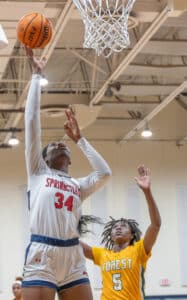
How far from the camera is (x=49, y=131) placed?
13.8m

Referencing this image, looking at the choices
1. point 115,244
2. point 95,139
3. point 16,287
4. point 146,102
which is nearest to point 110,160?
point 95,139

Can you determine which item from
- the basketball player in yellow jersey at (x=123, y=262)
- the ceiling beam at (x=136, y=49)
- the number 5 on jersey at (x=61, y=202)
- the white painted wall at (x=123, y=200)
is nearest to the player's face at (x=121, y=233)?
the basketball player in yellow jersey at (x=123, y=262)

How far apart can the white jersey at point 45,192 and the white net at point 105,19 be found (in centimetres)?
328

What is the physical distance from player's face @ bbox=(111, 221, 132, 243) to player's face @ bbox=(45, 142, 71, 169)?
5.34 feet

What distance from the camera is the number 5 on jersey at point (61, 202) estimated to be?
11.5 feet

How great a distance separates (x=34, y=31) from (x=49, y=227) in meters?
1.45

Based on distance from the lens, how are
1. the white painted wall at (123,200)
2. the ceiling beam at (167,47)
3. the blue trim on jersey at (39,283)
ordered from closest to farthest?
the blue trim on jersey at (39,283), the ceiling beam at (167,47), the white painted wall at (123,200)

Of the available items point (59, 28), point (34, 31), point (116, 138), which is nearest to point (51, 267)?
point (34, 31)

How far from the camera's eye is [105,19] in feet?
23.4

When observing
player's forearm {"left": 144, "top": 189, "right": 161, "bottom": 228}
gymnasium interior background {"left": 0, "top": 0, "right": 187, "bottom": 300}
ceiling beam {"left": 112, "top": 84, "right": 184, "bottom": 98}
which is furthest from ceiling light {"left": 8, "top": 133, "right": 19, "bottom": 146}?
player's forearm {"left": 144, "top": 189, "right": 161, "bottom": 228}

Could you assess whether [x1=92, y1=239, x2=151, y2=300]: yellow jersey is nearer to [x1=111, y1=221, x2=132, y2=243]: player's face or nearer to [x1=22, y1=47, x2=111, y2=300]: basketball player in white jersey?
[x1=111, y1=221, x2=132, y2=243]: player's face

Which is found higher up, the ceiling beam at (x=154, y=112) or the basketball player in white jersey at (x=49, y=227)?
the ceiling beam at (x=154, y=112)

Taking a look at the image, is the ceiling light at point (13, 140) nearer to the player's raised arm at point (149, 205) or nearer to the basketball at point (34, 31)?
the player's raised arm at point (149, 205)

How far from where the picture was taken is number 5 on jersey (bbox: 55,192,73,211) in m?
3.50
